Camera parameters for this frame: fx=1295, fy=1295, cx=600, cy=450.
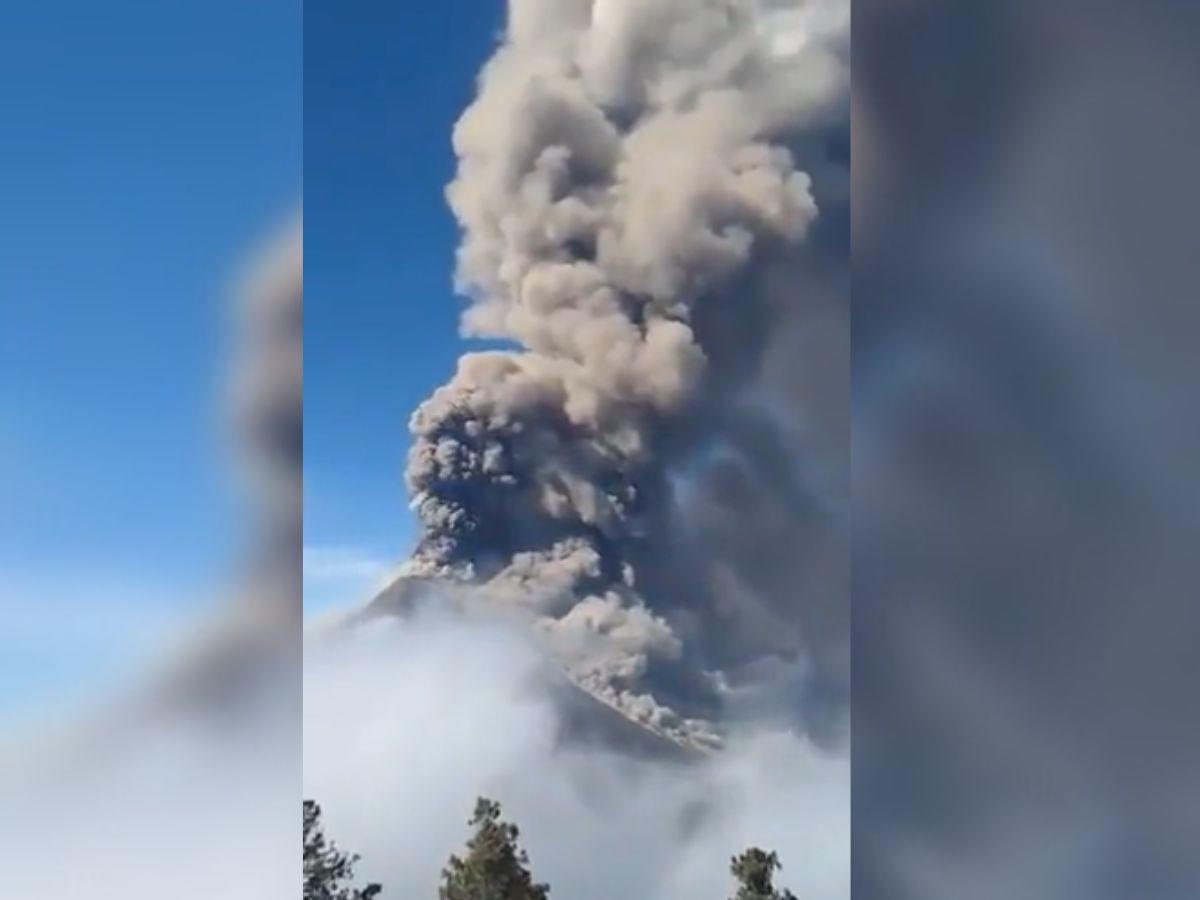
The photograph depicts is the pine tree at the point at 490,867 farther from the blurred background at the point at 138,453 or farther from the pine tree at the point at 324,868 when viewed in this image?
the blurred background at the point at 138,453

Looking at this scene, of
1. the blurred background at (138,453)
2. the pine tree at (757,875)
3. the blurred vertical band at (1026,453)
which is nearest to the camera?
the blurred vertical band at (1026,453)

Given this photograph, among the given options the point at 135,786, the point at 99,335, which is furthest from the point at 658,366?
the point at 135,786

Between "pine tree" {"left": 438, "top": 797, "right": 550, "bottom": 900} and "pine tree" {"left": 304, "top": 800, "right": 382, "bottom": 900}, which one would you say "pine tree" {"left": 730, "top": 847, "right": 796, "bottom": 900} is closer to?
"pine tree" {"left": 438, "top": 797, "right": 550, "bottom": 900}

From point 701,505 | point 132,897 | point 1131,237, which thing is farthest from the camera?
point 701,505

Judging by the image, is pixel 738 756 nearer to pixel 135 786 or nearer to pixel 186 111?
pixel 135 786

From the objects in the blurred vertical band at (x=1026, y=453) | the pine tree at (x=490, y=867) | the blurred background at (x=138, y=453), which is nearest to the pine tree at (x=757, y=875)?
the blurred vertical band at (x=1026, y=453)

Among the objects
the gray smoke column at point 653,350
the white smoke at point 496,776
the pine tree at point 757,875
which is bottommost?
the pine tree at point 757,875

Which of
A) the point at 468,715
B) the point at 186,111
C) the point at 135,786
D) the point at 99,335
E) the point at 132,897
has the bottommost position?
the point at 132,897
